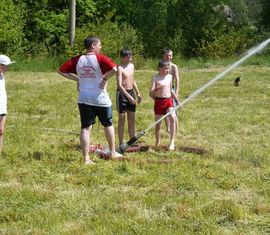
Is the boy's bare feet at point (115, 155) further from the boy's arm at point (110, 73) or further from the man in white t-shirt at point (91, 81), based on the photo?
the boy's arm at point (110, 73)

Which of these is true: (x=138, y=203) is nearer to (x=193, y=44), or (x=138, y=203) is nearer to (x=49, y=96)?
(x=49, y=96)

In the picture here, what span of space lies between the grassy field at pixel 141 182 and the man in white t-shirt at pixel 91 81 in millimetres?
504

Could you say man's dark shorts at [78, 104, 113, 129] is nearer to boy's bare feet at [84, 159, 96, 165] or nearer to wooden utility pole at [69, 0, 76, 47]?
boy's bare feet at [84, 159, 96, 165]

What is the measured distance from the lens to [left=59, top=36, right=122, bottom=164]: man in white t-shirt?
22.1 ft

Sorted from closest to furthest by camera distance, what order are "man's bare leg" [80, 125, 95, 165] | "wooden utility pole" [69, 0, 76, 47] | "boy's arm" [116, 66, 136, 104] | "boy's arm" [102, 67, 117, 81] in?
1. "boy's arm" [102, 67, 117, 81]
2. "man's bare leg" [80, 125, 95, 165]
3. "boy's arm" [116, 66, 136, 104]
4. "wooden utility pole" [69, 0, 76, 47]

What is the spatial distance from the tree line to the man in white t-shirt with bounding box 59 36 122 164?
66.3 feet

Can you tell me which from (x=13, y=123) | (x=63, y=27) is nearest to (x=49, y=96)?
(x=13, y=123)

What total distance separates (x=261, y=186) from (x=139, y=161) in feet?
5.67

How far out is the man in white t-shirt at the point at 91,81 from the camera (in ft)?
22.1

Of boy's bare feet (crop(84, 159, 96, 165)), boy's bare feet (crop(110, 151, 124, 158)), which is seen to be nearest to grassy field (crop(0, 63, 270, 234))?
boy's bare feet (crop(84, 159, 96, 165))

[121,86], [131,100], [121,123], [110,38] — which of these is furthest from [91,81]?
[110,38]

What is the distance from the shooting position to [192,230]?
4516 millimetres

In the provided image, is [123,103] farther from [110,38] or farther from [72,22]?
[110,38]

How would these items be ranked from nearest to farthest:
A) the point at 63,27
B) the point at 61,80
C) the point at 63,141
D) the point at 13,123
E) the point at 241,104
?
the point at 63,141 → the point at 13,123 → the point at 241,104 → the point at 61,80 → the point at 63,27
